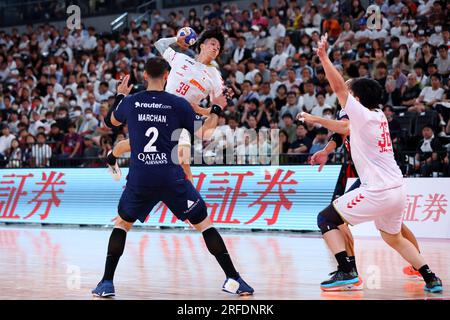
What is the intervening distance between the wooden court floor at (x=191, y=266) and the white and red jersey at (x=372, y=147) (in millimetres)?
1201

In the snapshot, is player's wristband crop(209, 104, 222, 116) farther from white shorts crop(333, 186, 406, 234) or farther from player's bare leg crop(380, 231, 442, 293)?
player's bare leg crop(380, 231, 442, 293)

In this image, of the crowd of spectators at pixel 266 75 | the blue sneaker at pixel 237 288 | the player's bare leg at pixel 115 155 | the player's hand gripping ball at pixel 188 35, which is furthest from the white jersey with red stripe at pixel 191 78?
the crowd of spectators at pixel 266 75

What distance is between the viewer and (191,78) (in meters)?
12.2

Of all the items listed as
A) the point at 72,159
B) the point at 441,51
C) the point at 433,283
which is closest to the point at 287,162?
the point at 441,51

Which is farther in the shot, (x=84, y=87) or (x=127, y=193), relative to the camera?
(x=84, y=87)

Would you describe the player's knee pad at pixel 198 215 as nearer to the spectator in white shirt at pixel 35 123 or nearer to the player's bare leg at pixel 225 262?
the player's bare leg at pixel 225 262

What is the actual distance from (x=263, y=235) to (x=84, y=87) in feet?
38.9

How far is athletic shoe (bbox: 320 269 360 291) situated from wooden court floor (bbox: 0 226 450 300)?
154 mm

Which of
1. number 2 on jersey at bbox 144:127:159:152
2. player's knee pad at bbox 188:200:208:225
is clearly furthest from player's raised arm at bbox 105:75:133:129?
player's knee pad at bbox 188:200:208:225

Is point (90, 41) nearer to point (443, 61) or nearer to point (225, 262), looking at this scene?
point (443, 61)

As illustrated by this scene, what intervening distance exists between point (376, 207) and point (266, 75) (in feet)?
48.6

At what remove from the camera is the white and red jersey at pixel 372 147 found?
863cm

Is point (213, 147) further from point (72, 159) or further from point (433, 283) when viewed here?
point (433, 283)
